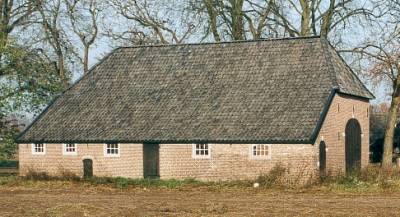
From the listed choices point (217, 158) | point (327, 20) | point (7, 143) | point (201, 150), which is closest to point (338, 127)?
point (217, 158)

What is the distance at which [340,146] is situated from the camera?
38.6 m

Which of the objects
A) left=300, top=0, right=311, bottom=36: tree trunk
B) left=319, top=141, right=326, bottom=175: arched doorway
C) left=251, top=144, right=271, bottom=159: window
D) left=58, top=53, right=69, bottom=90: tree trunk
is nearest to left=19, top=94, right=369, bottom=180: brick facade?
left=251, top=144, right=271, bottom=159: window

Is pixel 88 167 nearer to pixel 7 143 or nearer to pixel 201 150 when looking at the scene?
pixel 201 150

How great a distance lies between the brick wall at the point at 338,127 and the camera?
36562 millimetres

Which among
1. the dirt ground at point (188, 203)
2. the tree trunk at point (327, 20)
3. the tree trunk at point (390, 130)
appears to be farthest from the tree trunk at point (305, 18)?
the dirt ground at point (188, 203)

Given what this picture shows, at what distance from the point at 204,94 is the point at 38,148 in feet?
30.5

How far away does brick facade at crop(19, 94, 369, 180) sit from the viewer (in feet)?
115

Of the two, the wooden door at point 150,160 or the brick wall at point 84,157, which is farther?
the brick wall at point 84,157

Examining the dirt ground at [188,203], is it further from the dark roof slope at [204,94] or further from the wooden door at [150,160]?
the dark roof slope at [204,94]

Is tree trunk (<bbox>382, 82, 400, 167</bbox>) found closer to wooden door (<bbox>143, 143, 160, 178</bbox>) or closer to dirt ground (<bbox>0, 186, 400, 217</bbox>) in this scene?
wooden door (<bbox>143, 143, 160, 178</bbox>)

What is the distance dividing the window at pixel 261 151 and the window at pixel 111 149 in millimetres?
7389

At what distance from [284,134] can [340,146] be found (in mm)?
4540

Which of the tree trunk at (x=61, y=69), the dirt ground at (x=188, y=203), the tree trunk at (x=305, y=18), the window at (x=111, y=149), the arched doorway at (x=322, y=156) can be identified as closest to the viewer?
the dirt ground at (x=188, y=203)

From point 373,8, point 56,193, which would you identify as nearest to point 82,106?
point 56,193
